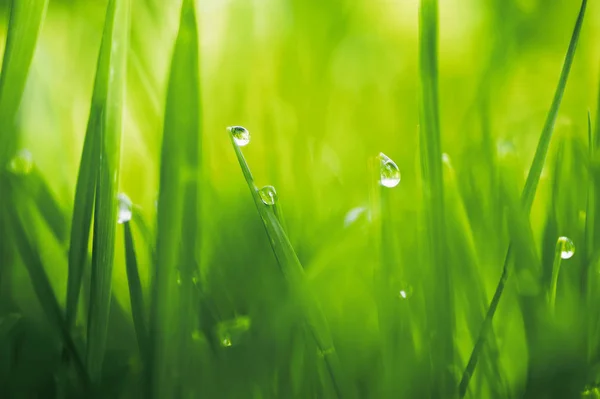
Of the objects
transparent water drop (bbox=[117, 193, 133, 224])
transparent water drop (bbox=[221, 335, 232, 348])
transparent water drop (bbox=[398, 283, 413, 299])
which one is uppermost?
transparent water drop (bbox=[117, 193, 133, 224])

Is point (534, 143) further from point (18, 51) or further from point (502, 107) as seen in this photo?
point (18, 51)

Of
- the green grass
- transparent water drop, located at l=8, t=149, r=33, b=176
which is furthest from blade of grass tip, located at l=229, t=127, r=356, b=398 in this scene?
transparent water drop, located at l=8, t=149, r=33, b=176

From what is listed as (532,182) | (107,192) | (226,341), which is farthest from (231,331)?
(532,182)

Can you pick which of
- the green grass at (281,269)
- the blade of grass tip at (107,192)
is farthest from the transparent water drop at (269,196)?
the blade of grass tip at (107,192)

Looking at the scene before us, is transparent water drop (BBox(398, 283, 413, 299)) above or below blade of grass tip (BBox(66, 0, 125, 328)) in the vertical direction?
below

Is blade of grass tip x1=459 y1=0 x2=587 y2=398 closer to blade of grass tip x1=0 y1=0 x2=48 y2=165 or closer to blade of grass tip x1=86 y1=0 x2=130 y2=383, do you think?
blade of grass tip x1=86 y1=0 x2=130 y2=383

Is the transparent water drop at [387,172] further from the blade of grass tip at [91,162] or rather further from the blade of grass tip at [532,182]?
the blade of grass tip at [91,162]
